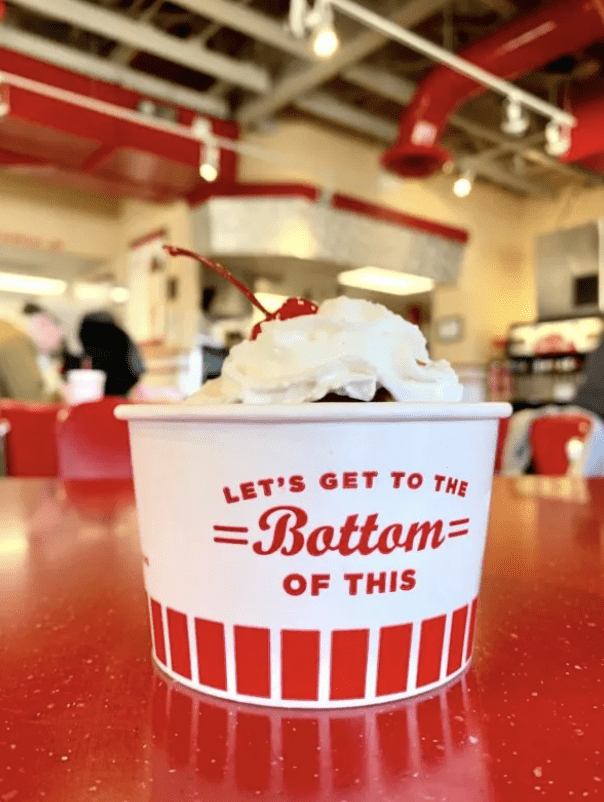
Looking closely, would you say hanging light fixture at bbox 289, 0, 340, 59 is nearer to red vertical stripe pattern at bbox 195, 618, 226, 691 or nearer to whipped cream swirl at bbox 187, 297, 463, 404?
whipped cream swirl at bbox 187, 297, 463, 404

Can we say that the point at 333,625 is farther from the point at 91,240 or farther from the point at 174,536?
the point at 91,240

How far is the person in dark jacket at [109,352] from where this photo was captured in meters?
3.17

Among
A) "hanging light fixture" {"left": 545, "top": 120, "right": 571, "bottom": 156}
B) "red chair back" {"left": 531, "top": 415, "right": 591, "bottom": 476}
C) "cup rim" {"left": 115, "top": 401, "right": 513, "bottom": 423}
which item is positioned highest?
"hanging light fixture" {"left": 545, "top": 120, "right": 571, "bottom": 156}

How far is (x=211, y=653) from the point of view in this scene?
0.30m

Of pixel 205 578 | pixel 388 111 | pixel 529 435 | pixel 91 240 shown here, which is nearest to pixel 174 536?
pixel 205 578

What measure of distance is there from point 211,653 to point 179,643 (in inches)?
0.8

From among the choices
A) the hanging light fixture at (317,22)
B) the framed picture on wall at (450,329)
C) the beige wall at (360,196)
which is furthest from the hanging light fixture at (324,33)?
the framed picture on wall at (450,329)

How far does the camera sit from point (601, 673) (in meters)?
0.31

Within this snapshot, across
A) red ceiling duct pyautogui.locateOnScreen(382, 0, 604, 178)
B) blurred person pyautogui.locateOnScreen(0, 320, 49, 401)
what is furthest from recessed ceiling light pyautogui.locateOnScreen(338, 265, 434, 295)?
blurred person pyautogui.locateOnScreen(0, 320, 49, 401)

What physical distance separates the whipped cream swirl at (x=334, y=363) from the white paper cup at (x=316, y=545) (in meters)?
0.04

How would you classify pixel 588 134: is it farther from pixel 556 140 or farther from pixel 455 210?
pixel 455 210

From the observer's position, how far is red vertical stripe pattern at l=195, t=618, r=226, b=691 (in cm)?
29

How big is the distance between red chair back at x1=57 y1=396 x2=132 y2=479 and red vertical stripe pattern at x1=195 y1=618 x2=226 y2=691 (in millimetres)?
1102

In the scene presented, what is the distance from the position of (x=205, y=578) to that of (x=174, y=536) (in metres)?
0.03
